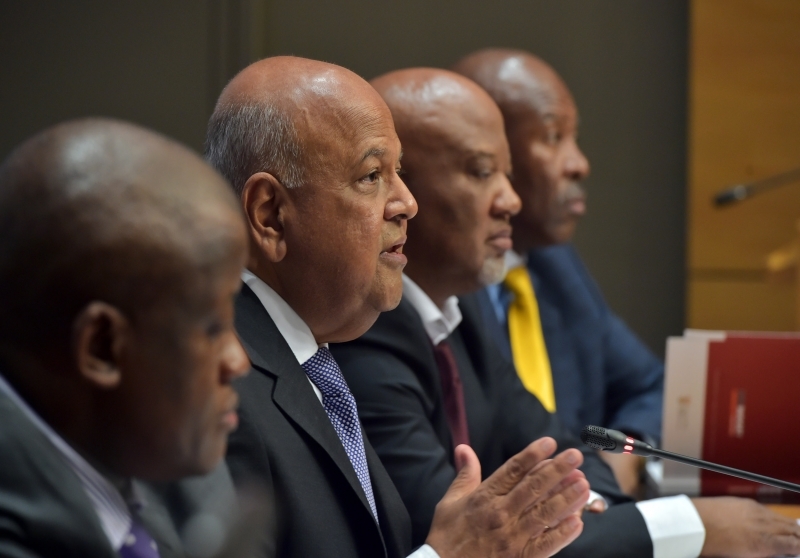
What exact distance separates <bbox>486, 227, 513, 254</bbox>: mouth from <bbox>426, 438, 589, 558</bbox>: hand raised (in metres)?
0.85

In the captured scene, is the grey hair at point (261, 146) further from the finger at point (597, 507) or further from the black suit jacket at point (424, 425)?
the finger at point (597, 507)

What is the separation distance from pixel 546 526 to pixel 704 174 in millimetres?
2585

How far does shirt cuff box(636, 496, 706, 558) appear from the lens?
1.59 meters

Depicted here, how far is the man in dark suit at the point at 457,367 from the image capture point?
159 centimetres

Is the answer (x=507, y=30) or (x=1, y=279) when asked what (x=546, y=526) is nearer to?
(x=1, y=279)

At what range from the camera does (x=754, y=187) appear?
3588mm

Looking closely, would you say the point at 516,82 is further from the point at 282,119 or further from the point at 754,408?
the point at 282,119

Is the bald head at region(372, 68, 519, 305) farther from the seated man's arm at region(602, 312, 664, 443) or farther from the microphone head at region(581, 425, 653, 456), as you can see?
the seated man's arm at region(602, 312, 664, 443)

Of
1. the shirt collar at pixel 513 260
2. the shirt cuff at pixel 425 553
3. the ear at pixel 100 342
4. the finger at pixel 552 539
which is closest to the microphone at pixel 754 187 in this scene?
the shirt collar at pixel 513 260

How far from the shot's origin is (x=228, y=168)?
4.53 ft

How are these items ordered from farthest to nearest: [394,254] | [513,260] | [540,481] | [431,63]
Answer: [431,63] < [513,260] < [394,254] < [540,481]

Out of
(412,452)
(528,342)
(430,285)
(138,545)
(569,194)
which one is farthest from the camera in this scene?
(569,194)

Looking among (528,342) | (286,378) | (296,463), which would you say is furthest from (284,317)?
(528,342)

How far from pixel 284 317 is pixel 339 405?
0.48 ft
